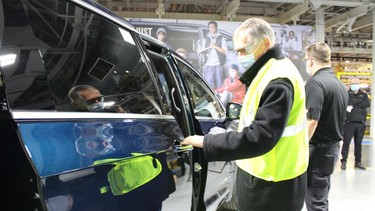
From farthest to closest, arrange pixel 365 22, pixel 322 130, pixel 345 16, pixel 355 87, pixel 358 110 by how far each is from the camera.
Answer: pixel 365 22, pixel 345 16, pixel 355 87, pixel 358 110, pixel 322 130

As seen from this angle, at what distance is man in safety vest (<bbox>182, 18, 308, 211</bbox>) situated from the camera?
59.6 inches

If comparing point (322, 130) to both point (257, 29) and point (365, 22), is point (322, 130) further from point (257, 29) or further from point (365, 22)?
point (365, 22)

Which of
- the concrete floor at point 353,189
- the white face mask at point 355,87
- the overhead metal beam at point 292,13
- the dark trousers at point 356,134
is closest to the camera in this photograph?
the concrete floor at point 353,189

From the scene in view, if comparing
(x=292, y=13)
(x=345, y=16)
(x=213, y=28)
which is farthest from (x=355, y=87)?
(x=345, y=16)

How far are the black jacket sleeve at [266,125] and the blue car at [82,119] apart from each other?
0.31m

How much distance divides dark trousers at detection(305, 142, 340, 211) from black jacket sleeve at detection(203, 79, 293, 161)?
4.93 feet

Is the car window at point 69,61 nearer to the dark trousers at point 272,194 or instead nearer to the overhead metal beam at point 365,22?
the dark trousers at point 272,194

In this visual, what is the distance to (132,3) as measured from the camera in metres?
10.5

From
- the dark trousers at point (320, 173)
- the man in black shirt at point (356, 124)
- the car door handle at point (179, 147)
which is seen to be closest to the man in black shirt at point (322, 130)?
the dark trousers at point (320, 173)

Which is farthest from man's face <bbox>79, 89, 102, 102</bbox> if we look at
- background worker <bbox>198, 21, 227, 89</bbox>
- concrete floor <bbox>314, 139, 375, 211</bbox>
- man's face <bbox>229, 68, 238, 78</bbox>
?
man's face <bbox>229, 68, 238, 78</bbox>

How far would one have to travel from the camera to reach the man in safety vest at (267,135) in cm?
151

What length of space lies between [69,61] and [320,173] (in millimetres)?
2285

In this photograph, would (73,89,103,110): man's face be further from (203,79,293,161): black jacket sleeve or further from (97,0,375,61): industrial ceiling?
(97,0,375,61): industrial ceiling

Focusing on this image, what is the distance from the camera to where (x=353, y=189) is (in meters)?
4.77
